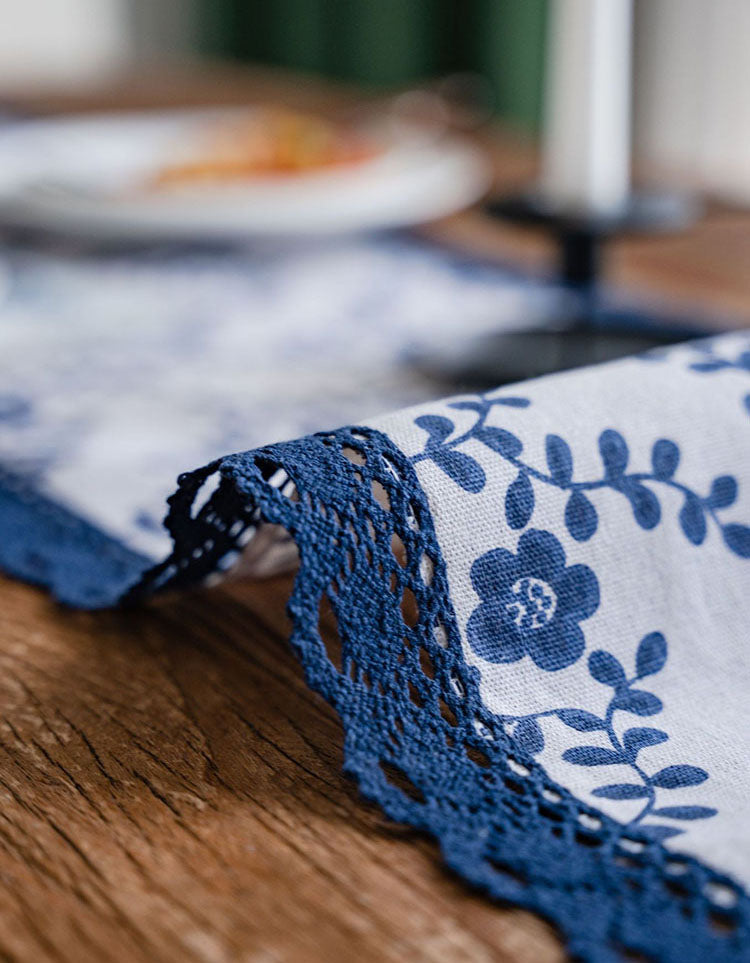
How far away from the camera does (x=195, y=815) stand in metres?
0.32

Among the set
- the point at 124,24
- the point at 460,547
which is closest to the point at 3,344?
the point at 460,547

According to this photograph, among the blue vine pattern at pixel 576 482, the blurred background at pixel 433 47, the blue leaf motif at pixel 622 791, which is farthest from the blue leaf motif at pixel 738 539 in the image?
the blurred background at pixel 433 47

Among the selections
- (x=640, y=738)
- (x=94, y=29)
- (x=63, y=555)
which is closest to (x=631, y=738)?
(x=640, y=738)

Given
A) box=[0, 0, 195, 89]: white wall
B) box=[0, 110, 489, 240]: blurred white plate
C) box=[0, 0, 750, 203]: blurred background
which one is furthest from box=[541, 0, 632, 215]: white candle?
box=[0, 0, 195, 89]: white wall

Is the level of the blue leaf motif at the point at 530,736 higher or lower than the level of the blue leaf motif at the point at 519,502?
lower

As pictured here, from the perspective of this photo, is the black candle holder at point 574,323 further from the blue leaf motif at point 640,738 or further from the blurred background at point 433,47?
the blurred background at point 433,47

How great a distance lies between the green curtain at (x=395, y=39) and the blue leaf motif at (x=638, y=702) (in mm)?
1864

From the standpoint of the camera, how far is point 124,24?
11.3ft

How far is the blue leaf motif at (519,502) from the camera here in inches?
14.2

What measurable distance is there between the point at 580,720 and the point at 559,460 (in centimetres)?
8

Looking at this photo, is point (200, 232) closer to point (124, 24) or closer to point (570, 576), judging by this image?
point (570, 576)

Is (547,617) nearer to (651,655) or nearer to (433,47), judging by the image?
(651,655)

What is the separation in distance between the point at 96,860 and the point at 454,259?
2.10ft

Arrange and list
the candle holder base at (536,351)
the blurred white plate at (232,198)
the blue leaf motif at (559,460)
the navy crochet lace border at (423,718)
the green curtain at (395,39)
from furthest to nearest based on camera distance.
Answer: the green curtain at (395,39)
the blurred white plate at (232,198)
the candle holder base at (536,351)
the blue leaf motif at (559,460)
the navy crochet lace border at (423,718)
